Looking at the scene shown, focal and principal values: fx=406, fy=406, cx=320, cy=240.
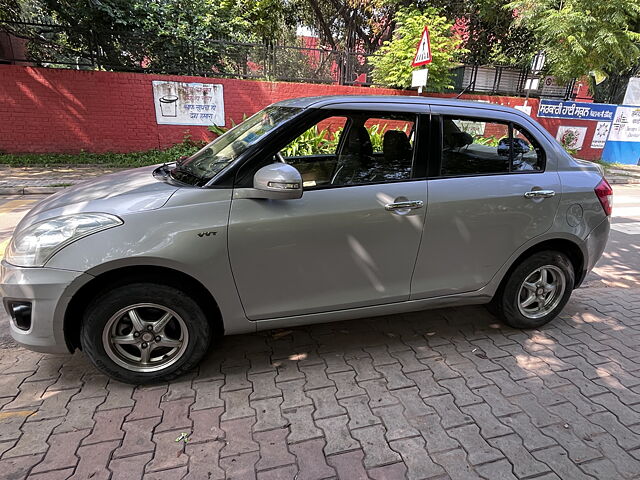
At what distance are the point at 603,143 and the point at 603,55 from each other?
383 cm

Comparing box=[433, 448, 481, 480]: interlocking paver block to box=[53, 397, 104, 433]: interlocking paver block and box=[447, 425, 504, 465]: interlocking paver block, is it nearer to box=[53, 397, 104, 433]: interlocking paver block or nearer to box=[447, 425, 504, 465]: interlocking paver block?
box=[447, 425, 504, 465]: interlocking paver block

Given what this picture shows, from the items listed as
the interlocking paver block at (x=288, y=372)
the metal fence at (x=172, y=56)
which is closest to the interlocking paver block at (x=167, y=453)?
the interlocking paver block at (x=288, y=372)

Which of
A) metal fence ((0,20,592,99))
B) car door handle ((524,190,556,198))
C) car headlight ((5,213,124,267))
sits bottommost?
car headlight ((5,213,124,267))

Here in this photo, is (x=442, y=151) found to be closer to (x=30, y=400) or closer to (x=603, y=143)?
(x=30, y=400)

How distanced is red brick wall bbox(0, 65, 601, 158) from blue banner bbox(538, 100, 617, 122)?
10.2 m

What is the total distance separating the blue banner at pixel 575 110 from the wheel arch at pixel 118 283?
15.1m

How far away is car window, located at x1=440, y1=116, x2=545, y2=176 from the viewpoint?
112 inches

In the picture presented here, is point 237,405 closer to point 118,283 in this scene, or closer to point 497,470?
point 118,283

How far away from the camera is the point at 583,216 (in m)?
3.16

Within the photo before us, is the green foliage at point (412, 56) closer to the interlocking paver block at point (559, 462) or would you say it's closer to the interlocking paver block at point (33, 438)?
the interlocking paver block at point (559, 462)

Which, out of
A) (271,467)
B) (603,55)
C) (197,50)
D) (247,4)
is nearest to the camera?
(271,467)

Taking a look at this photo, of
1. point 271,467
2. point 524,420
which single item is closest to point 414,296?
Result: point 524,420

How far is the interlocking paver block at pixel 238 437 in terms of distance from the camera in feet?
6.96

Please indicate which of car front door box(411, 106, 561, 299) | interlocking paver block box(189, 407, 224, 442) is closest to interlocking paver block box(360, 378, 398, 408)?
car front door box(411, 106, 561, 299)
